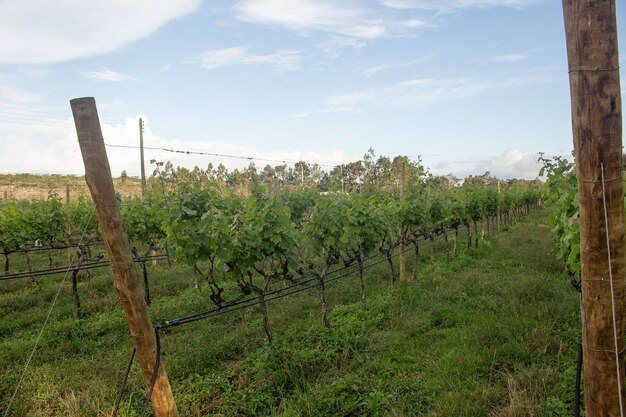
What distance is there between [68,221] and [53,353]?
24.2 feet

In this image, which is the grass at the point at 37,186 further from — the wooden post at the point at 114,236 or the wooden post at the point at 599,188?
the wooden post at the point at 599,188

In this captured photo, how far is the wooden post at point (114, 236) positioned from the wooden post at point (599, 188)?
9.97 feet

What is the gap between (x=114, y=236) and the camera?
2.96 metres

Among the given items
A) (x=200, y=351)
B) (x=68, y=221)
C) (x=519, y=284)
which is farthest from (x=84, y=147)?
(x=68, y=221)

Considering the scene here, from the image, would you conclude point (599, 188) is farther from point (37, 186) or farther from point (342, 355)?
point (37, 186)

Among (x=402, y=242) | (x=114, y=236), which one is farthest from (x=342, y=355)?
(x=402, y=242)

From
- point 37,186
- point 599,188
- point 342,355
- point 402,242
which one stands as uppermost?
point 37,186

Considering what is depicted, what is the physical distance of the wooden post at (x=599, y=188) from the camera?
2.02 m

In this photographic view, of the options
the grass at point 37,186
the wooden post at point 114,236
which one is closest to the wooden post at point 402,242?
the wooden post at point 114,236

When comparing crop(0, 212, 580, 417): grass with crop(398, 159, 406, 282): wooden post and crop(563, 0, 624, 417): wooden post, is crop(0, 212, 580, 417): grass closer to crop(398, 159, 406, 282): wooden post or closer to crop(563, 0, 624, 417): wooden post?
crop(398, 159, 406, 282): wooden post

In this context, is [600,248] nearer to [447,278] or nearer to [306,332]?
[306,332]

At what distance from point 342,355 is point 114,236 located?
143 inches

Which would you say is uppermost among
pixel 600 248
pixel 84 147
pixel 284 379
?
pixel 84 147

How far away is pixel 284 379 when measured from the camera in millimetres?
4828
